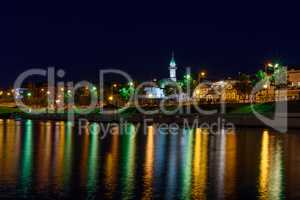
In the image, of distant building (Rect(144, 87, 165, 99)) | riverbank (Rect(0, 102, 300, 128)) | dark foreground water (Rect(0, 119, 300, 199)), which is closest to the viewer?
dark foreground water (Rect(0, 119, 300, 199))

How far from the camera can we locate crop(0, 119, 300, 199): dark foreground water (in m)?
16.0

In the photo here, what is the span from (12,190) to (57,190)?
1.15 m

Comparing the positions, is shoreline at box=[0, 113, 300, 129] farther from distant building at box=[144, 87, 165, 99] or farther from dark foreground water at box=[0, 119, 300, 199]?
distant building at box=[144, 87, 165, 99]

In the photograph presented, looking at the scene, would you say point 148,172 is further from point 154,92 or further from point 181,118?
point 154,92

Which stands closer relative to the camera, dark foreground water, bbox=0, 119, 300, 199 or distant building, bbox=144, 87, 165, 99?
dark foreground water, bbox=0, 119, 300, 199

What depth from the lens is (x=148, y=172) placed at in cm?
2028

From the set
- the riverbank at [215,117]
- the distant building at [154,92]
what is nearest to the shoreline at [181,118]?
the riverbank at [215,117]

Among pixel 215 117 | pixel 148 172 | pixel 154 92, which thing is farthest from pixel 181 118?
pixel 154 92

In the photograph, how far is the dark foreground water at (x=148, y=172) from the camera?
1605 cm

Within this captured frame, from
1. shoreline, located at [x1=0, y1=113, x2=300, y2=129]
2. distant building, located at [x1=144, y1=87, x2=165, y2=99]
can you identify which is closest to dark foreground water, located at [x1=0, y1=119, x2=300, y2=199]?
shoreline, located at [x1=0, y1=113, x2=300, y2=129]

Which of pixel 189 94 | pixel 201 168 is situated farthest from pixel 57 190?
pixel 189 94

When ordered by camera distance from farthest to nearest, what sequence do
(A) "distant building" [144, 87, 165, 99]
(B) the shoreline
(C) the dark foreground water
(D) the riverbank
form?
(A) "distant building" [144, 87, 165, 99]
(D) the riverbank
(B) the shoreline
(C) the dark foreground water

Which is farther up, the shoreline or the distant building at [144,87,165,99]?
the distant building at [144,87,165,99]

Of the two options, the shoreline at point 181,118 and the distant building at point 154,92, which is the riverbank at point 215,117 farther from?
the distant building at point 154,92
